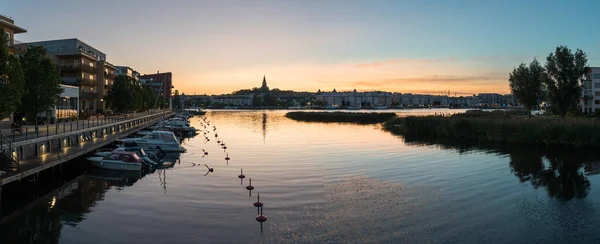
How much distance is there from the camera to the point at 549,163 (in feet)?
120

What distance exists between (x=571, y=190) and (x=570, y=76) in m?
53.5

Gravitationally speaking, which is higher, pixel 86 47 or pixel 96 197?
pixel 86 47

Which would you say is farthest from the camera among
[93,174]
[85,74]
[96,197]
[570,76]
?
[85,74]

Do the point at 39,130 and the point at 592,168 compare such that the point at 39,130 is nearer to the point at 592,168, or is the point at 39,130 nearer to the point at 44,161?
the point at 44,161

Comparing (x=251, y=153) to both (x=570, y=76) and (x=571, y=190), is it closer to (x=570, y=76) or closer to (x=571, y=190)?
(x=571, y=190)

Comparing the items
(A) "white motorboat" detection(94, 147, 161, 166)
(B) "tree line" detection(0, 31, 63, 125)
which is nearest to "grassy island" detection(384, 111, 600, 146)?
(A) "white motorboat" detection(94, 147, 161, 166)

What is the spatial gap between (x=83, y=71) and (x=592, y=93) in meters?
111

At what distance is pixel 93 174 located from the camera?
3155cm

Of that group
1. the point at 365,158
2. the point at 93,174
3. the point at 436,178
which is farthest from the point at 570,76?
the point at 93,174

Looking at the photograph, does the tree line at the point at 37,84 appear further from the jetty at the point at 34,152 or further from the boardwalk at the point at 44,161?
the boardwalk at the point at 44,161

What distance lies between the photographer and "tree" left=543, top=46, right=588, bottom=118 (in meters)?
69.6

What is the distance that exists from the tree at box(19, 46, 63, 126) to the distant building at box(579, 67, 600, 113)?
10539 cm

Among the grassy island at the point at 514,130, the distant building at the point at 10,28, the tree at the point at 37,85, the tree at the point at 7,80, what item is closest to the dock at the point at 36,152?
the tree at the point at 7,80

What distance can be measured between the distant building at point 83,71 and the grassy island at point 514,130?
59864 millimetres
